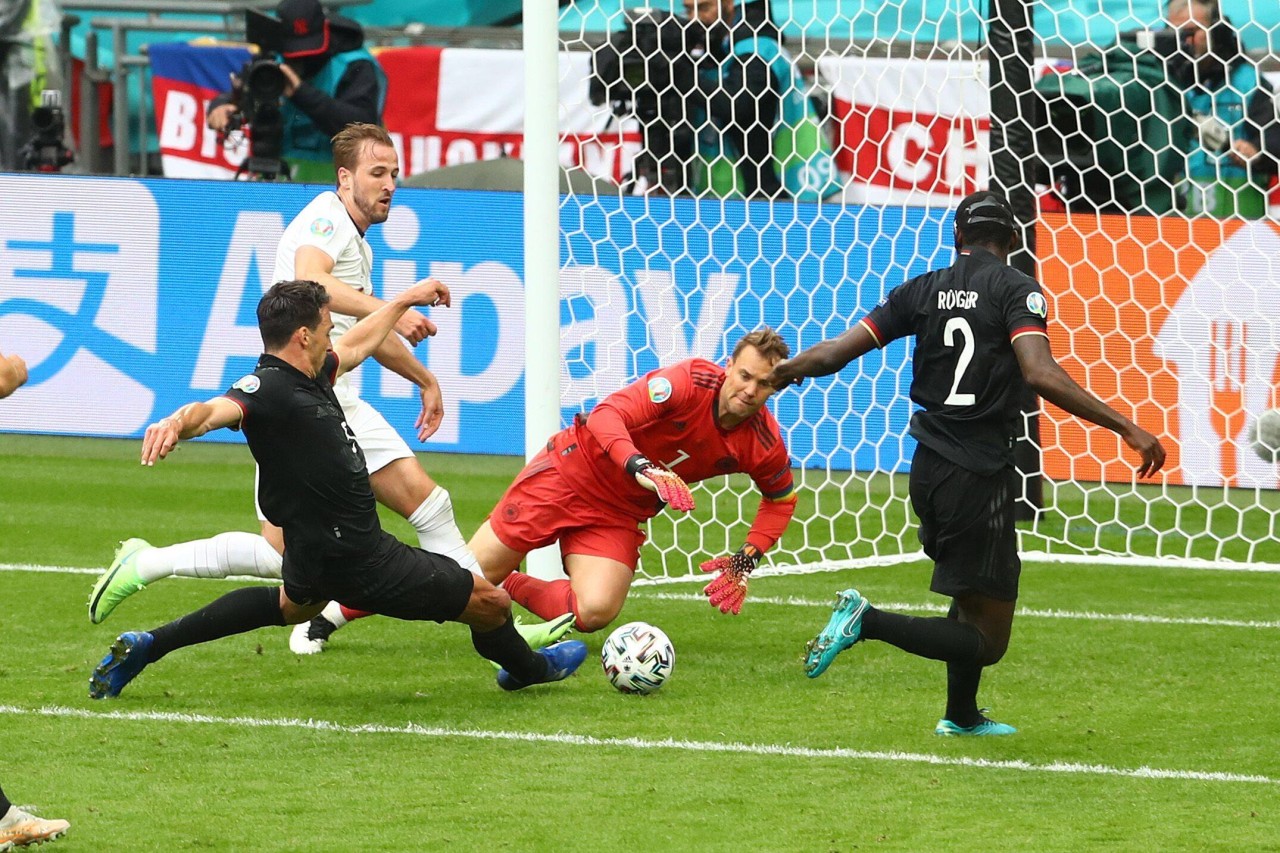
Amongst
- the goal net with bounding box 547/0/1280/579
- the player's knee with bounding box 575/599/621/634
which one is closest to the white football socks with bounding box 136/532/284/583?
the player's knee with bounding box 575/599/621/634

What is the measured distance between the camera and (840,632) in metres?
5.68

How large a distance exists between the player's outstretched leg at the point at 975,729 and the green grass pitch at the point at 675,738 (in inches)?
2.5

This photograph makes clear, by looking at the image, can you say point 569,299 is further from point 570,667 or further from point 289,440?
point 289,440

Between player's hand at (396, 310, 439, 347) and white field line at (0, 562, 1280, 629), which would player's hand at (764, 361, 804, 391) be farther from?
white field line at (0, 562, 1280, 629)

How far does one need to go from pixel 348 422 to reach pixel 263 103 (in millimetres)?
6628

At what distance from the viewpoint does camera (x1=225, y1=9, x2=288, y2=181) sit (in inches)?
500

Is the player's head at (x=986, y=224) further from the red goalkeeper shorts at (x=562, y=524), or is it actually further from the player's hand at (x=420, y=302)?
the red goalkeeper shorts at (x=562, y=524)

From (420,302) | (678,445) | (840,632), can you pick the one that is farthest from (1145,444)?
(420,302)

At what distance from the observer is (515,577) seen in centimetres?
710

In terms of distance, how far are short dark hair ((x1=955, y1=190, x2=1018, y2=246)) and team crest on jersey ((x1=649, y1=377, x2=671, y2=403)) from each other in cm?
134

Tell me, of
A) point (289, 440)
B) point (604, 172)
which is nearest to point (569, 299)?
point (604, 172)

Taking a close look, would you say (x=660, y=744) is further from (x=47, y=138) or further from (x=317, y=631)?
(x=47, y=138)

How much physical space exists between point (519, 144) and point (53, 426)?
3.73 metres

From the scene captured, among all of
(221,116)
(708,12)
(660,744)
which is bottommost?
(660,744)
